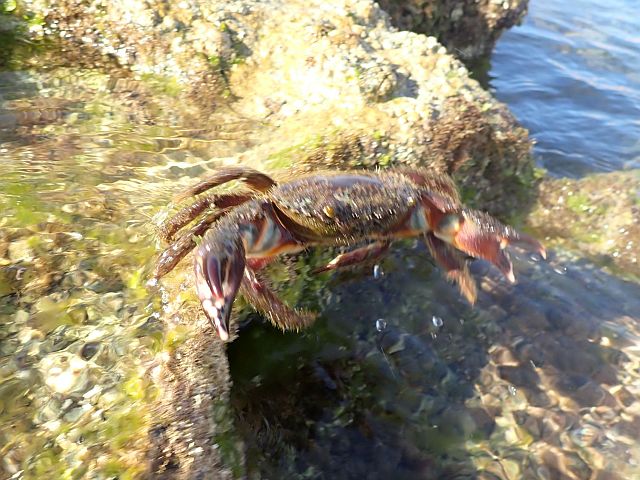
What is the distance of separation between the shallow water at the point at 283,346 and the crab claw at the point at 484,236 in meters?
0.81

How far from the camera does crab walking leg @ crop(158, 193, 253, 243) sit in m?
2.59

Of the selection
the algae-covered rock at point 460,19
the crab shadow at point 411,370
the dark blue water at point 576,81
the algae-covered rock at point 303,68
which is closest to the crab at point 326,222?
the crab shadow at point 411,370

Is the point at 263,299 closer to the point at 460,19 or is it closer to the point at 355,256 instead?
the point at 355,256

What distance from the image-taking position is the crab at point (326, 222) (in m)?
2.40

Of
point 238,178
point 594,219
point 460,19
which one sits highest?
point 460,19

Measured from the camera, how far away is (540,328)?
136 inches

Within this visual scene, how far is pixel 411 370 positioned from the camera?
305 cm

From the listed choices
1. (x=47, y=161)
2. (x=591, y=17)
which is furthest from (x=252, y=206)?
(x=591, y=17)

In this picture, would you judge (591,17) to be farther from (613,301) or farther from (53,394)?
(53,394)

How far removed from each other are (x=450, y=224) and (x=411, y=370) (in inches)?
36.7

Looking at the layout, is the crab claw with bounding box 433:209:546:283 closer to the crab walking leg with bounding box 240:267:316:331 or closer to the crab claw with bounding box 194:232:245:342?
the crab walking leg with bounding box 240:267:316:331

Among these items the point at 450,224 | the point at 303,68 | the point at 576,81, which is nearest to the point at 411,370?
the point at 450,224

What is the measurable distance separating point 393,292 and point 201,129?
5.84 feet

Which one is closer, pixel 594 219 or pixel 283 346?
pixel 283 346
